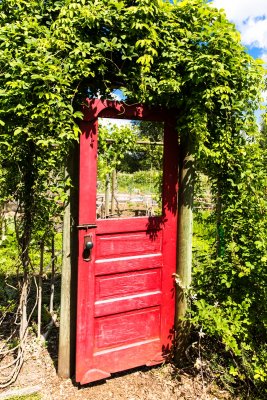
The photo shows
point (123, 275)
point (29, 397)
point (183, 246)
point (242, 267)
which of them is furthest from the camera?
point (183, 246)

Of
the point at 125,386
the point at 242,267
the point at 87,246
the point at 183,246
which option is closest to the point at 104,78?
the point at 87,246

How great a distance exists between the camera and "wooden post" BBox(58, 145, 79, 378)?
108 inches

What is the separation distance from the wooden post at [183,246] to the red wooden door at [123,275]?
6 centimetres

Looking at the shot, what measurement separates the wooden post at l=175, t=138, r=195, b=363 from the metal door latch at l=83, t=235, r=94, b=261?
886 millimetres

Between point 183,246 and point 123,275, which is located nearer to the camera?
point 123,275

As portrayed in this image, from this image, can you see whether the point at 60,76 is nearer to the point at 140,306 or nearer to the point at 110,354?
the point at 140,306

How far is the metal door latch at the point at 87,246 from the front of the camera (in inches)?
104

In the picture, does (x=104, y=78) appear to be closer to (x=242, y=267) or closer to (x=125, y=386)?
(x=242, y=267)

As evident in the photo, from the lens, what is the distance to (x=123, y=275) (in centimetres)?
290

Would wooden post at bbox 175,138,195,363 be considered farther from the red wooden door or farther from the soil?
the soil

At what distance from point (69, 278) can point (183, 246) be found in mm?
1067

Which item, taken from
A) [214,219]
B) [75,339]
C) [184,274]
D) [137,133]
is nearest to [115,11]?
[137,133]

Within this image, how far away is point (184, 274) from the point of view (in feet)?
10.2

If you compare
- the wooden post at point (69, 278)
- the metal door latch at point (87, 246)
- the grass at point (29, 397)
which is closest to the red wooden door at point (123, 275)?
the metal door latch at point (87, 246)
